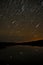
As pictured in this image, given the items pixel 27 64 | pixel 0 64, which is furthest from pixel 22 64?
pixel 0 64

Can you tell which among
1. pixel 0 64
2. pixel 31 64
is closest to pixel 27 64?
pixel 31 64

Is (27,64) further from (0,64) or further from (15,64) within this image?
(0,64)

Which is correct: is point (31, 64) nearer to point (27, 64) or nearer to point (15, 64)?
point (27, 64)

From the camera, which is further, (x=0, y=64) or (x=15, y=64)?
(x=15, y=64)

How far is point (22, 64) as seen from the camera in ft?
75.5

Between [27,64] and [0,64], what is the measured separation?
3630 millimetres

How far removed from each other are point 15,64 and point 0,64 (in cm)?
236

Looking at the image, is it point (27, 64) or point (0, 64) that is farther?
point (27, 64)

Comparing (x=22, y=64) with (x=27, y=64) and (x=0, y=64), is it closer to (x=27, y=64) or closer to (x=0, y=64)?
(x=27, y=64)

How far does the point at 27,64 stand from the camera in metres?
22.9

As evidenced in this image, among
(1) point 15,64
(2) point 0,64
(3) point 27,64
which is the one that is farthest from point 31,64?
(2) point 0,64

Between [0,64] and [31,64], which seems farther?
[31,64]

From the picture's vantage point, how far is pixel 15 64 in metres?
22.7

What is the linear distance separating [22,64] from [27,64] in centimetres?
63
